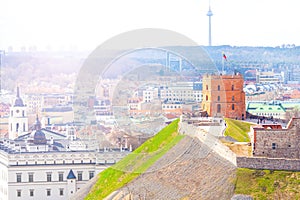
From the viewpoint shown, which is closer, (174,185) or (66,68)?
(174,185)

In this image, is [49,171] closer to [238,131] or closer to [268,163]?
[238,131]

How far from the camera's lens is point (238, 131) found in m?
30.0

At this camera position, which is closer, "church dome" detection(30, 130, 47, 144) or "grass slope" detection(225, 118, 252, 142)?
"grass slope" detection(225, 118, 252, 142)

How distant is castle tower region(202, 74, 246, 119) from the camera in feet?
125

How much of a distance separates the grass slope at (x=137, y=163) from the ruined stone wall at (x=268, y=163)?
7.23m

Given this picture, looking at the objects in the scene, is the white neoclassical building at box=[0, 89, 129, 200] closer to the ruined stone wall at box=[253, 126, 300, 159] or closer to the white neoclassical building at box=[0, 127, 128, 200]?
the white neoclassical building at box=[0, 127, 128, 200]

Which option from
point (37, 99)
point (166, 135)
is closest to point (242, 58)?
point (37, 99)

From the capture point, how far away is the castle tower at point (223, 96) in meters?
38.0

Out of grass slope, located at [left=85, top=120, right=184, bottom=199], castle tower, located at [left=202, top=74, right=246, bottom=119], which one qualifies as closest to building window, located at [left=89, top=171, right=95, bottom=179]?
castle tower, located at [left=202, top=74, right=246, bottom=119]

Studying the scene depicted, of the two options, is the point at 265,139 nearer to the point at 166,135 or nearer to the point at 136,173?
the point at 136,173

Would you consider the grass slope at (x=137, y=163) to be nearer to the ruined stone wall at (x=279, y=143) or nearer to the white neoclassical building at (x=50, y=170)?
the white neoclassical building at (x=50, y=170)

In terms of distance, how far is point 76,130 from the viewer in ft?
174

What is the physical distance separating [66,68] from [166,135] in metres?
80.5

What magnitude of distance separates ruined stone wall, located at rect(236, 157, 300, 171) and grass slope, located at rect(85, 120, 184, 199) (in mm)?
7229
